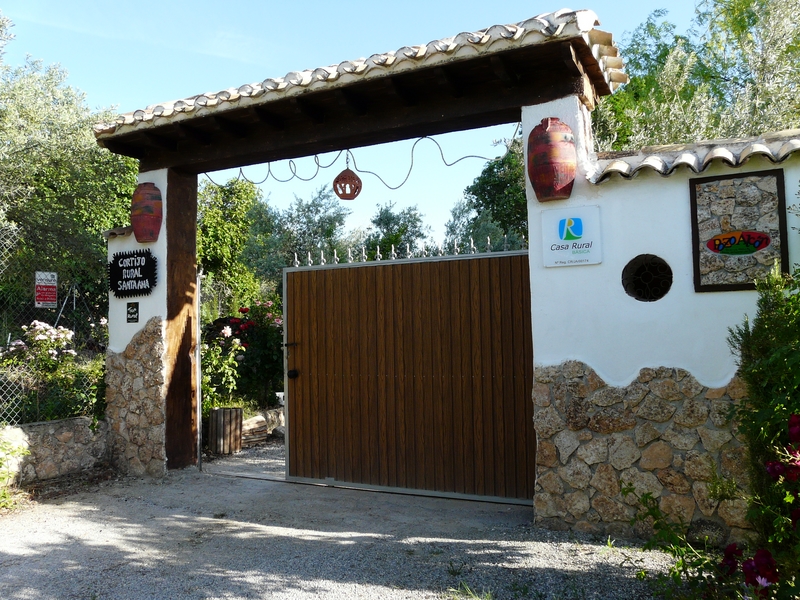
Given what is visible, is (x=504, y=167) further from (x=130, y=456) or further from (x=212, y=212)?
(x=130, y=456)

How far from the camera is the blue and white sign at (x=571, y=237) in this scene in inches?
175

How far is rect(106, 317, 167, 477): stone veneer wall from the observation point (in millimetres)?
6254

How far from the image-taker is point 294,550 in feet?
13.7

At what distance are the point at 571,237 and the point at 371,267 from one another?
2.01m

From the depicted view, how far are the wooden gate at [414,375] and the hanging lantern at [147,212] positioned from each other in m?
1.43

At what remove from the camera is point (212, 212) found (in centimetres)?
1382

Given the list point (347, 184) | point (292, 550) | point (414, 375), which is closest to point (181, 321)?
point (347, 184)

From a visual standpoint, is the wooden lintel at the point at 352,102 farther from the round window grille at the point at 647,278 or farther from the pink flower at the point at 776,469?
the pink flower at the point at 776,469

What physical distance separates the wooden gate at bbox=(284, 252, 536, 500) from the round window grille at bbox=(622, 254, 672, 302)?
0.91 metres

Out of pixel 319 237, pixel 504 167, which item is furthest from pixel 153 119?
pixel 319 237

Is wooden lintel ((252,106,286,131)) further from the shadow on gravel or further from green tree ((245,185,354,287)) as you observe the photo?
green tree ((245,185,354,287))

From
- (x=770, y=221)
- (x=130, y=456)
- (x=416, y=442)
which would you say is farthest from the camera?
(x=130, y=456)

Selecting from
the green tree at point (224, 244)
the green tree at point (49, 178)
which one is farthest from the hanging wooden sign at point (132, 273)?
the green tree at point (224, 244)

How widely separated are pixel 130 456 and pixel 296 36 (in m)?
7.66
